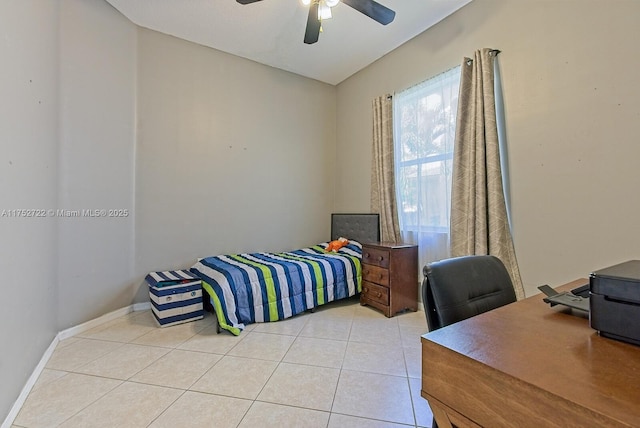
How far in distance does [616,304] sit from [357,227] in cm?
300

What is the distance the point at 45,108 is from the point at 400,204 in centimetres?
313

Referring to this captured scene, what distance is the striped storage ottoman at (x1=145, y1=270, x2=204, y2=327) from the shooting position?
8.14 ft

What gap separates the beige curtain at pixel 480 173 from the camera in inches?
85.9

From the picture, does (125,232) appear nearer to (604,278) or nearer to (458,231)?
(458,231)

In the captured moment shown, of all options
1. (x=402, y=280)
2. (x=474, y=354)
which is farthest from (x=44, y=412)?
(x=402, y=280)

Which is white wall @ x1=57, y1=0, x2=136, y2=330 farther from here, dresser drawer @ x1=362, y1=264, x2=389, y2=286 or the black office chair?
the black office chair

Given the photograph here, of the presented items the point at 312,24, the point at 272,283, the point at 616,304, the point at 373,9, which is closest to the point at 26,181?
the point at 272,283

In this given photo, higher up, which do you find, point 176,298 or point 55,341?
point 176,298

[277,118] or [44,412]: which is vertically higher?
[277,118]

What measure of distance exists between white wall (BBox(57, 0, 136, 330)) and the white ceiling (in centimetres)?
37

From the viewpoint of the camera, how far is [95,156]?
2541 mm

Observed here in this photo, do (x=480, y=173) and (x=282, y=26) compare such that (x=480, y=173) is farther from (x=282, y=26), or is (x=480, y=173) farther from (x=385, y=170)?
(x=282, y=26)

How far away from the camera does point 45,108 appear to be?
195 cm

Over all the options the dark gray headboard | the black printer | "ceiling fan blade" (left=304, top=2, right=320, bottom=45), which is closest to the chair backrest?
the black printer
